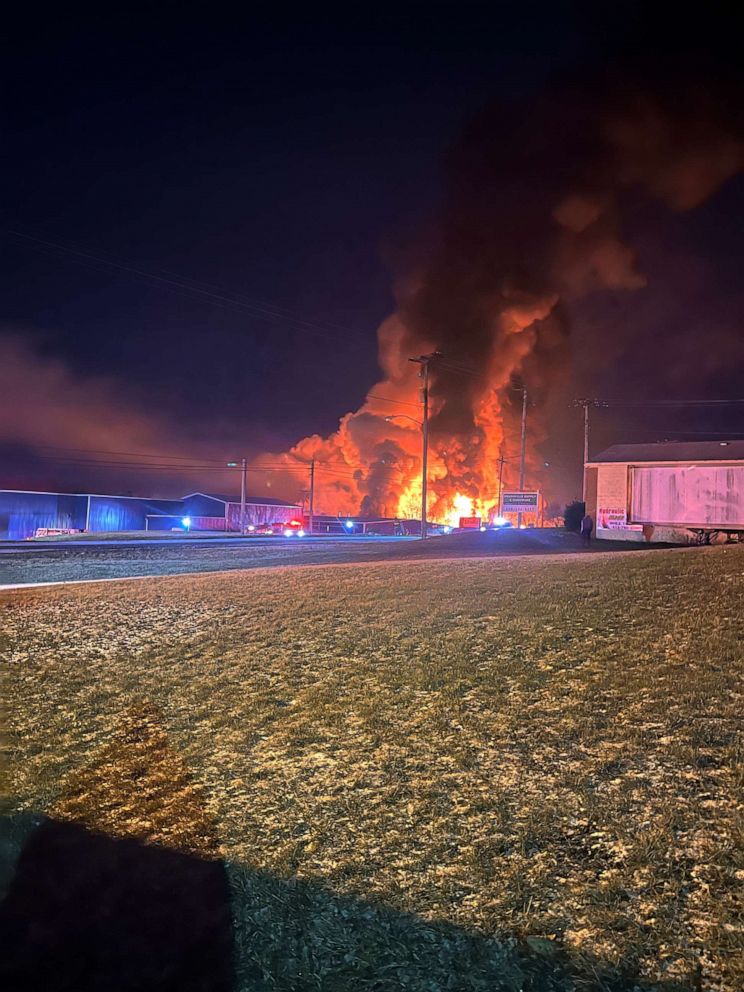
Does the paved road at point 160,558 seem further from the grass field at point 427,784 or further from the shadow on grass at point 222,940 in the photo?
the shadow on grass at point 222,940

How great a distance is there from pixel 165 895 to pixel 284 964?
1.14 m

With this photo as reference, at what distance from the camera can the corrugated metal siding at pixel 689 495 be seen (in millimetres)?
31969

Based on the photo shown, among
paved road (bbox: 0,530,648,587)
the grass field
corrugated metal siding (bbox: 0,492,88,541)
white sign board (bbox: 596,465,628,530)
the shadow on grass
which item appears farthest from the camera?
corrugated metal siding (bbox: 0,492,88,541)

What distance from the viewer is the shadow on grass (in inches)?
148

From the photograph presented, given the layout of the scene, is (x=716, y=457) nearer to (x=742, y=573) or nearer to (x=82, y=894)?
(x=742, y=573)

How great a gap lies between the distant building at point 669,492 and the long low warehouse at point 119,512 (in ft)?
147

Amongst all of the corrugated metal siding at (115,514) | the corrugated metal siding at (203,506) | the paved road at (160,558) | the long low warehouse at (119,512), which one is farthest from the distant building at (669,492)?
the corrugated metal siding at (203,506)

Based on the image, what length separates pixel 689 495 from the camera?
109ft

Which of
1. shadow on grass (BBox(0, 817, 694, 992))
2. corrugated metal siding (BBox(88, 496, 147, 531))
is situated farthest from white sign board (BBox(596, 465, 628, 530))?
corrugated metal siding (BBox(88, 496, 147, 531))

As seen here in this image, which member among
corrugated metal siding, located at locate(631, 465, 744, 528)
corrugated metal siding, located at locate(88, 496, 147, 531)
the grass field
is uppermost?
corrugated metal siding, located at locate(631, 465, 744, 528)

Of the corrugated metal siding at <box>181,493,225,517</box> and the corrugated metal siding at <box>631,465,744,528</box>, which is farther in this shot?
the corrugated metal siding at <box>181,493,225,517</box>

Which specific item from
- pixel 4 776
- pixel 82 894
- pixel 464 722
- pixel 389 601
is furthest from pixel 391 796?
pixel 389 601

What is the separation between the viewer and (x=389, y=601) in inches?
481

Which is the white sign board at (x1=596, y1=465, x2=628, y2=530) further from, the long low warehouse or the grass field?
the long low warehouse
